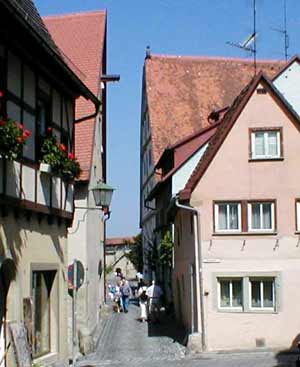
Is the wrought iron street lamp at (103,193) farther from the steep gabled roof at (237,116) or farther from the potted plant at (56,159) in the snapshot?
the steep gabled roof at (237,116)

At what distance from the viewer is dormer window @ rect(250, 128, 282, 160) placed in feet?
78.0

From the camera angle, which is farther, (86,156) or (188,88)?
(188,88)

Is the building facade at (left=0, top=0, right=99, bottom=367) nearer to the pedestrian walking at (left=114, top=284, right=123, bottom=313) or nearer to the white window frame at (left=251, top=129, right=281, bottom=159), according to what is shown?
the white window frame at (left=251, top=129, right=281, bottom=159)

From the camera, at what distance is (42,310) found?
17.2m

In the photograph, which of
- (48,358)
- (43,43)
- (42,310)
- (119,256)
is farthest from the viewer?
(119,256)

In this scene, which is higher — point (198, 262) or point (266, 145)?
point (266, 145)

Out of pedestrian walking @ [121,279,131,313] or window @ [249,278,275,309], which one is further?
pedestrian walking @ [121,279,131,313]

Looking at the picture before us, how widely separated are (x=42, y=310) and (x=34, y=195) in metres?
3.04

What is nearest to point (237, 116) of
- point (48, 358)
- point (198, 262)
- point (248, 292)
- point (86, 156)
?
point (198, 262)

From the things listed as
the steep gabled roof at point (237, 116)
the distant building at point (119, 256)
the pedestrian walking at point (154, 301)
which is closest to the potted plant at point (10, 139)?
the steep gabled roof at point (237, 116)

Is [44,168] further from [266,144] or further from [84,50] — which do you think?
[84,50]

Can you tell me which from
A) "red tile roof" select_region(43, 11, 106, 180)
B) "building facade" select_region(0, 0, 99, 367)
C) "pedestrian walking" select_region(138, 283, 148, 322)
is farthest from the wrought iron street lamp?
"pedestrian walking" select_region(138, 283, 148, 322)

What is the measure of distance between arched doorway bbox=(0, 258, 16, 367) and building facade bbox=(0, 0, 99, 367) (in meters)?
0.02

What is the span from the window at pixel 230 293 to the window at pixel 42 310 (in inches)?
279
